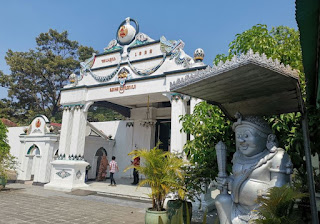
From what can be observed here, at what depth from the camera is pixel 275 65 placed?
2666 mm

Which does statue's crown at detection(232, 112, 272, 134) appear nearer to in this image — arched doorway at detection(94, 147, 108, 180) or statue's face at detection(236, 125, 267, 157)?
statue's face at detection(236, 125, 267, 157)

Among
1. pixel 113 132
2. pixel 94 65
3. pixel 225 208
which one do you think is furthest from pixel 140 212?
pixel 113 132

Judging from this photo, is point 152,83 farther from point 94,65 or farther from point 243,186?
point 243,186

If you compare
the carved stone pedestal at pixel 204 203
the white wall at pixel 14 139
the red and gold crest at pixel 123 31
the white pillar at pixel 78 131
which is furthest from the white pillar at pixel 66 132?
the white wall at pixel 14 139

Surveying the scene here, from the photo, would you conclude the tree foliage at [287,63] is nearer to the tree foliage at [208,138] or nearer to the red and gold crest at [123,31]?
the tree foliage at [208,138]

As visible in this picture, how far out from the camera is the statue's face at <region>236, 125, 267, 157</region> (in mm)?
3479

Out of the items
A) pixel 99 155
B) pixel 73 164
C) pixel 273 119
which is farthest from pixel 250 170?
pixel 99 155

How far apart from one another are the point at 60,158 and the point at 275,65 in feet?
33.8

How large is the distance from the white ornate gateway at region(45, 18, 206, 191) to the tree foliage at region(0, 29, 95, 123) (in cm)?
1580

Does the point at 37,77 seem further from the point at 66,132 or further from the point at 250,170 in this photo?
the point at 250,170

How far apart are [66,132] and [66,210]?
17.0ft

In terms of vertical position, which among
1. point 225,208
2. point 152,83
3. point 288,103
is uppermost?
point 152,83

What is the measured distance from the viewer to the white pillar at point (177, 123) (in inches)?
318

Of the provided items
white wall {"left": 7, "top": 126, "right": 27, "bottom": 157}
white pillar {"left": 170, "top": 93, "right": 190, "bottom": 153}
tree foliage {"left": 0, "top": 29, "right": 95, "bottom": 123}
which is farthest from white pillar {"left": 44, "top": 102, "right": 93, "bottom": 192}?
tree foliage {"left": 0, "top": 29, "right": 95, "bottom": 123}
